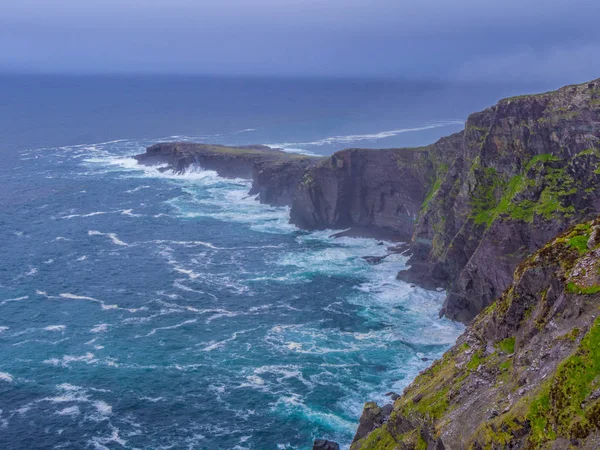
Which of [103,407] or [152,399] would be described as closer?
[103,407]

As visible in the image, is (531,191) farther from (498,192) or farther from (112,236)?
(112,236)

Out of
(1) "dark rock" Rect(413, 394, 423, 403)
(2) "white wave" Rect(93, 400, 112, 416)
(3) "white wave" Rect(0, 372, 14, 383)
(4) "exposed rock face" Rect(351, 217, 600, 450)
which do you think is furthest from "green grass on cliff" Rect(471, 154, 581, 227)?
(3) "white wave" Rect(0, 372, 14, 383)

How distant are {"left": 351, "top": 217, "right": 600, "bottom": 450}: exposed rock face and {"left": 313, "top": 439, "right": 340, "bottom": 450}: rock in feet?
42.2

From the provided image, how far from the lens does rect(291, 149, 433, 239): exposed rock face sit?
13725 centimetres

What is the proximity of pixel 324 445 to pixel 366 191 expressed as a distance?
8663cm

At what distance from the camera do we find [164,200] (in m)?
172

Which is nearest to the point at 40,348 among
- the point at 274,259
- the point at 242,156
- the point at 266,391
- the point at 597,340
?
the point at 266,391

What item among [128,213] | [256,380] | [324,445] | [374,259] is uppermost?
[128,213]

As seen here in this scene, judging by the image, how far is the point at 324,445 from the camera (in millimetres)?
63094

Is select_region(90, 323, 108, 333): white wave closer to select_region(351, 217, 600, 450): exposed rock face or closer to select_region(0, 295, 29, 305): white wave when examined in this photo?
select_region(0, 295, 29, 305): white wave

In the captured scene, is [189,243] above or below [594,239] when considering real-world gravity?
below

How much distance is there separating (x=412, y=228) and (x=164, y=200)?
7102cm

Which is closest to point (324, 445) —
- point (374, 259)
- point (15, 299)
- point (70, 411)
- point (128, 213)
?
point (70, 411)

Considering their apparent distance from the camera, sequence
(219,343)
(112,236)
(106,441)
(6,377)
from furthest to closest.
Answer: (112,236) < (219,343) < (6,377) < (106,441)
